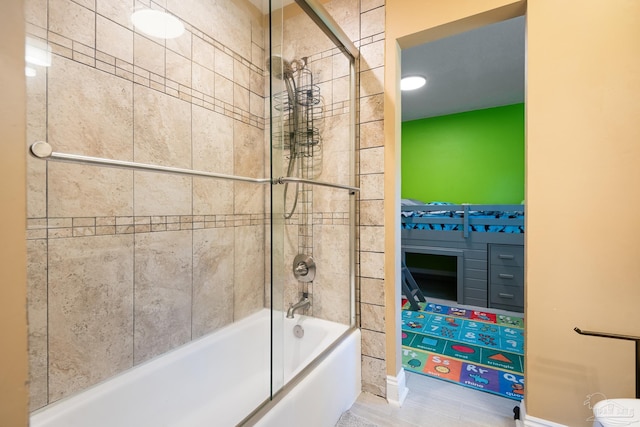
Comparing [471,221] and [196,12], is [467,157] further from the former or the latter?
[196,12]

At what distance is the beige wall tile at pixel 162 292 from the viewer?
4.12 ft

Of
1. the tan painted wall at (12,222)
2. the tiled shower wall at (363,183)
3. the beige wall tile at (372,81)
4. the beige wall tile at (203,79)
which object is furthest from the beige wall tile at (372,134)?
the tan painted wall at (12,222)

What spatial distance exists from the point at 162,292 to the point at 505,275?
3075 mm

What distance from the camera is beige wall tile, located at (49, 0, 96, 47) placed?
0.98m

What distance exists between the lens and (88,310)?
108cm

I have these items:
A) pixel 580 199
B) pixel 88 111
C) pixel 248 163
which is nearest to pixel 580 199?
pixel 580 199

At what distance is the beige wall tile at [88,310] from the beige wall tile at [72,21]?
2.47 ft

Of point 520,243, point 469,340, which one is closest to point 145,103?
point 469,340

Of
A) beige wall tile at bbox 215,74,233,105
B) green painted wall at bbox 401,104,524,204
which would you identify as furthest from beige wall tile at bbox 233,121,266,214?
green painted wall at bbox 401,104,524,204

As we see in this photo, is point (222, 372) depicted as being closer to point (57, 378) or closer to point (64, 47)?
point (57, 378)

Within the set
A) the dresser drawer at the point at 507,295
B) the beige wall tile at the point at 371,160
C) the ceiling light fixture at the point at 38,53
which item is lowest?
the dresser drawer at the point at 507,295

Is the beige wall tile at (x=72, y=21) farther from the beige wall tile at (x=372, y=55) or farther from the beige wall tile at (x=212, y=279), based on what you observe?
the beige wall tile at (x=372, y=55)

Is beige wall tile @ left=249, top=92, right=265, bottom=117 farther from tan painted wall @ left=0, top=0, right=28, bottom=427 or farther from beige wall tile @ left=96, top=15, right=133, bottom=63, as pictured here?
tan painted wall @ left=0, top=0, right=28, bottom=427

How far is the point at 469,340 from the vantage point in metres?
2.21
